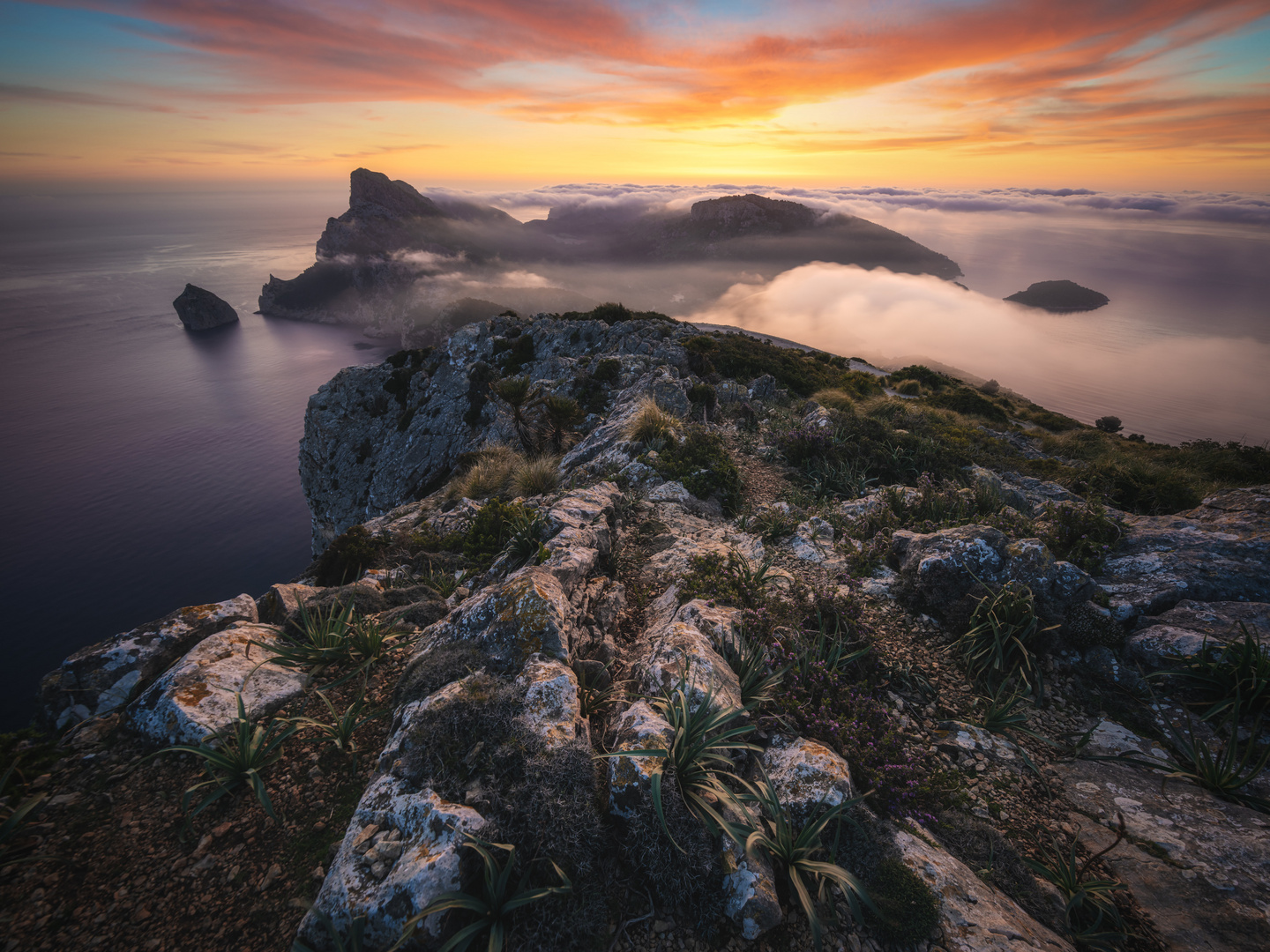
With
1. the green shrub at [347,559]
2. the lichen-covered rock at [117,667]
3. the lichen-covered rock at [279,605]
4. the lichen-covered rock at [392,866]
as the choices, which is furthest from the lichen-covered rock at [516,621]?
the green shrub at [347,559]

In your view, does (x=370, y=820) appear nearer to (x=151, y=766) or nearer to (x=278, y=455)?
(x=151, y=766)

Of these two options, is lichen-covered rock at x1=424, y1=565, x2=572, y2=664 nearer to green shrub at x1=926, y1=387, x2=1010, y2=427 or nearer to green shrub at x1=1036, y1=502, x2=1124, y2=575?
green shrub at x1=1036, y1=502, x2=1124, y2=575

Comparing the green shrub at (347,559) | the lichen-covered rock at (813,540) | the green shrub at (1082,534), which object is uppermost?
the green shrub at (1082,534)

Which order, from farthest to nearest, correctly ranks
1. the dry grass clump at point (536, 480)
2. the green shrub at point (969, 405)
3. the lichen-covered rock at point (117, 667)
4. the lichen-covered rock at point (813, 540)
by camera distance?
the green shrub at point (969, 405) → the dry grass clump at point (536, 480) → the lichen-covered rock at point (813, 540) → the lichen-covered rock at point (117, 667)

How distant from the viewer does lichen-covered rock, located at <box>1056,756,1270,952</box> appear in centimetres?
313

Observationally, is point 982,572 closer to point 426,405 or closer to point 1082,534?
point 1082,534

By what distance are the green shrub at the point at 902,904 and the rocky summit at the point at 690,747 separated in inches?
0.7

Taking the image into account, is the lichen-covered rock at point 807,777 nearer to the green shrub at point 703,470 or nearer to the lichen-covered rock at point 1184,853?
the lichen-covered rock at point 1184,853

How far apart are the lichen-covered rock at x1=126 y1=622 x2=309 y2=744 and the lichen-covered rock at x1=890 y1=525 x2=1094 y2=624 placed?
7.95 metres

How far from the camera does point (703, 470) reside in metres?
10.1

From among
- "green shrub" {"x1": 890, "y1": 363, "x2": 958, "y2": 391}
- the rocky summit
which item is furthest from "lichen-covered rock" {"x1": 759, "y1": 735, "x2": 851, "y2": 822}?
"green shrub" {"x1": 890, "y1": 363, "x2": 958, "y2": 391}

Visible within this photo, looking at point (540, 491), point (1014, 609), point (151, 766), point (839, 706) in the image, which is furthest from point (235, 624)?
point (1014, 609)

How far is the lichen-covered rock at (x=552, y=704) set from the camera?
12.4 ft

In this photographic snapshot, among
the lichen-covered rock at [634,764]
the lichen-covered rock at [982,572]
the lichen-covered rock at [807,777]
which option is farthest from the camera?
the lichen-covered rock at [982,572]
